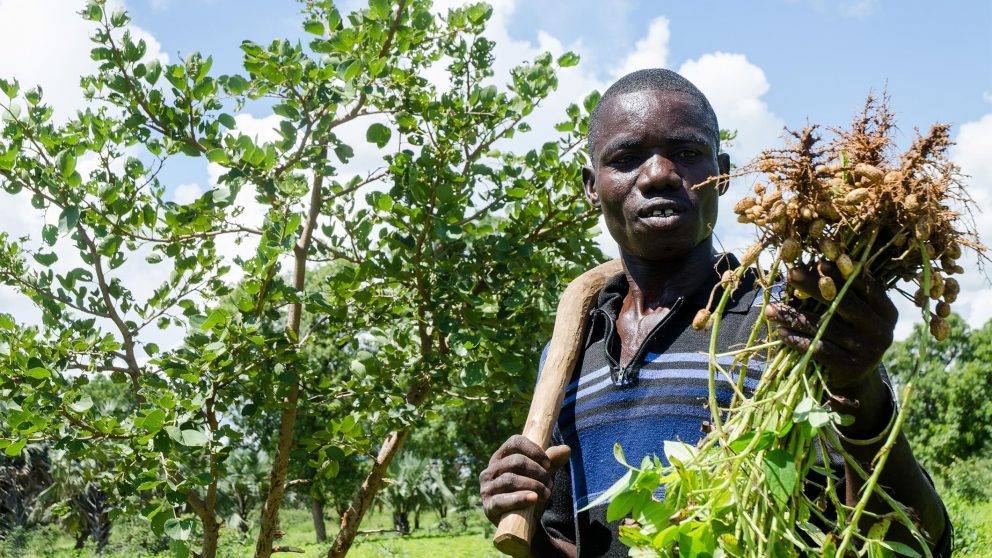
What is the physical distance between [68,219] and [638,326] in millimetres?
2415

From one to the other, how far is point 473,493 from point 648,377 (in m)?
37.8

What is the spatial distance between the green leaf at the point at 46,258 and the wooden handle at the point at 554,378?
99.2 inches

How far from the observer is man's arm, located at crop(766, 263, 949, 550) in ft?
4.31

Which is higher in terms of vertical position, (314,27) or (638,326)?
(314,27)

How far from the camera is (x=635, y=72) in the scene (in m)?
2.19

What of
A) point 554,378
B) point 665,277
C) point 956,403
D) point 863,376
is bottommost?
point 863,376

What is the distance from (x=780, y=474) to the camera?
126cm

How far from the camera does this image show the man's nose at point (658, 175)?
1.95 meters

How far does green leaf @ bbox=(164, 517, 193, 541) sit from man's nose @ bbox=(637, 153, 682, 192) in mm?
2142

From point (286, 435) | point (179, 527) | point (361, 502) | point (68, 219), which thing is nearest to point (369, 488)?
point (361, 502)

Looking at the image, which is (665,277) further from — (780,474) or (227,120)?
(227,120)

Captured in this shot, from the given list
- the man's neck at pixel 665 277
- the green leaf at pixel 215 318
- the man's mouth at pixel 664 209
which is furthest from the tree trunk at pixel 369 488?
the man's mouth at pixel 664 209

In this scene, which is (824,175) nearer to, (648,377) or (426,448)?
(648,377)

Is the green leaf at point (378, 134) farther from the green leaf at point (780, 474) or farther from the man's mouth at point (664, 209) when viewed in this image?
the green leaf at point (780, 474)
